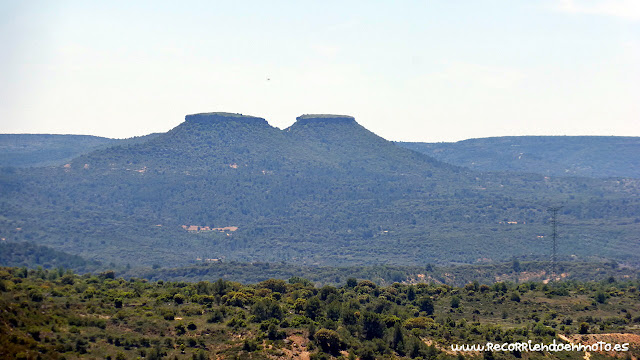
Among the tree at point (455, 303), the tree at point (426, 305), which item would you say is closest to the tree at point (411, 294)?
the tree at point (426, 305)

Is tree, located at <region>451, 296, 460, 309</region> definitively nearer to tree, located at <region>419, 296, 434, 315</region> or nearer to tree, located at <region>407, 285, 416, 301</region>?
tree, located at <region>419, 296, 434, 315</region>

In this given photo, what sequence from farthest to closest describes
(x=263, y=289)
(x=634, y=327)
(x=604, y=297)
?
(x=604, y=297) → (x=263, y=289) → (x=634, y=327)

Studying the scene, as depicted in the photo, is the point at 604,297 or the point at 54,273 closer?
the point at 604,297

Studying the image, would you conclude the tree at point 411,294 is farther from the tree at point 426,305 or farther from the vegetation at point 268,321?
the tree at point 426,305

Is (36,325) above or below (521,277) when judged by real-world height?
above

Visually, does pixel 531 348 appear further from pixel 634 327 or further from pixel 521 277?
pixel 521 277

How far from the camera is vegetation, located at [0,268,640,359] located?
61.1 meters

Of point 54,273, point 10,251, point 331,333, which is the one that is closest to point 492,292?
point 331,333

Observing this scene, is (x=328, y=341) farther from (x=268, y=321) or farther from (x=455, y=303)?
(x=455, y=303)

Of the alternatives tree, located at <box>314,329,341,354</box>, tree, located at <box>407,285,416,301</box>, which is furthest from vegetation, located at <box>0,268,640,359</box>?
tree, located at <box>407,285,416,301</box>

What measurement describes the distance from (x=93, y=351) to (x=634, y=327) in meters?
49.0

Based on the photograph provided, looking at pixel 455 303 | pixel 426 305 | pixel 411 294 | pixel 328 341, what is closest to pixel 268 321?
pixel 328 341

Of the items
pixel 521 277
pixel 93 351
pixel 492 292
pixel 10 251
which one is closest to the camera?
pixel 93 351

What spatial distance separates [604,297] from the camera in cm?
9162
